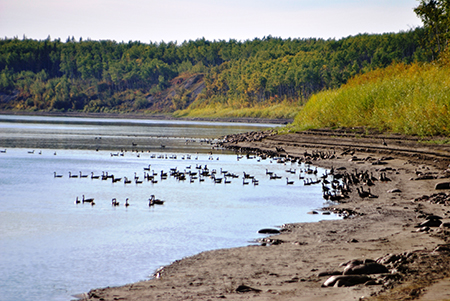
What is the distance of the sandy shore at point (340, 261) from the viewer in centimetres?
891

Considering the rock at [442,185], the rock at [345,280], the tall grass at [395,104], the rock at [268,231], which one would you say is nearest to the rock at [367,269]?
the rock at [345,280]

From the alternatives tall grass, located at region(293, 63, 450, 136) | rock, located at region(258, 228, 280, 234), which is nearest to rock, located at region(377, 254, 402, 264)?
rock, located at region(258, 228, 280, 234)

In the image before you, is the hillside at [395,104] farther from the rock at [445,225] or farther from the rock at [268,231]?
the rock at [268,231]

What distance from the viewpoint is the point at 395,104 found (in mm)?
42844

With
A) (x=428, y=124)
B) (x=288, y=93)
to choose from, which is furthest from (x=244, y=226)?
(x=288, y=93)

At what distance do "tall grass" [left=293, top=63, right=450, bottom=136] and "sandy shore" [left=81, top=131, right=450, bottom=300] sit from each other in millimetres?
14487

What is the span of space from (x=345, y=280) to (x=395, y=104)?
3606 centimetres

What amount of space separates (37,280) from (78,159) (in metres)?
37.1

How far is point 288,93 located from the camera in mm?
170375

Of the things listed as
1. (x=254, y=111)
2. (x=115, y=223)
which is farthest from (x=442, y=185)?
(x=254, y=111)

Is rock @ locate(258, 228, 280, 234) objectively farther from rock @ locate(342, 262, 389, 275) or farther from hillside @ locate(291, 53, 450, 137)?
hillside @ locate(291, 53, 450, 137)

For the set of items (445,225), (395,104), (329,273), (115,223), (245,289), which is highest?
(395,104)

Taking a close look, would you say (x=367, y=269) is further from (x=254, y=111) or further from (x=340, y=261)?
(x=254, y=111)

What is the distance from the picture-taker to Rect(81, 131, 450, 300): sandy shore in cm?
891
